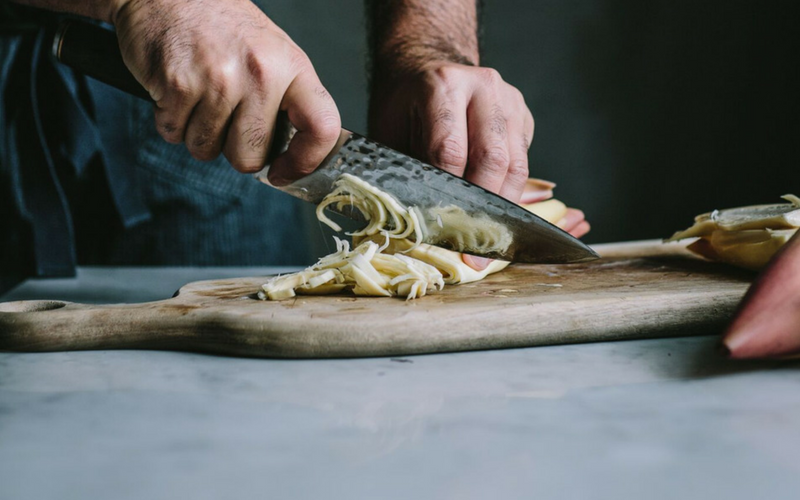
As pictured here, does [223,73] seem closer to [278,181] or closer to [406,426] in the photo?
[278,181]

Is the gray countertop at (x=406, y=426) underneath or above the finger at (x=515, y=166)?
underneath

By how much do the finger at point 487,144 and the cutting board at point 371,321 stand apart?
12.2 inches

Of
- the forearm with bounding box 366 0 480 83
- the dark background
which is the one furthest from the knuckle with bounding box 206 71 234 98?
the dark background

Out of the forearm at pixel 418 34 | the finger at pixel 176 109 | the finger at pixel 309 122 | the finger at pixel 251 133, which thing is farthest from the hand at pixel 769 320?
the forearm at pixel 418 34

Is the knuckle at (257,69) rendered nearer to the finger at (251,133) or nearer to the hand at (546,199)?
the finger at (251,133)

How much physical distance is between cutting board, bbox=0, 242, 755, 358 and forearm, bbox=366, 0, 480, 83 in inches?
36.0

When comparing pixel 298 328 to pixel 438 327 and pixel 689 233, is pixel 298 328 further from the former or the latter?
pixel 689 233

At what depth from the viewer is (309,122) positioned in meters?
1.37

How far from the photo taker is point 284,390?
105 centimetres

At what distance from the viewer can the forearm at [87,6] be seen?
4.48 feet

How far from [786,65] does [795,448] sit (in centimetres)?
394

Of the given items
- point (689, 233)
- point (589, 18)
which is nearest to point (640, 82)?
point (589, 18)

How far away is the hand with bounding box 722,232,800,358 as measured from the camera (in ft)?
3.31

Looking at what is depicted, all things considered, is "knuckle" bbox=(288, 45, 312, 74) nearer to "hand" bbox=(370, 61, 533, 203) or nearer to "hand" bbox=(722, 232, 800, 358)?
"hand" bbox=(370, 61, 533, 203)
